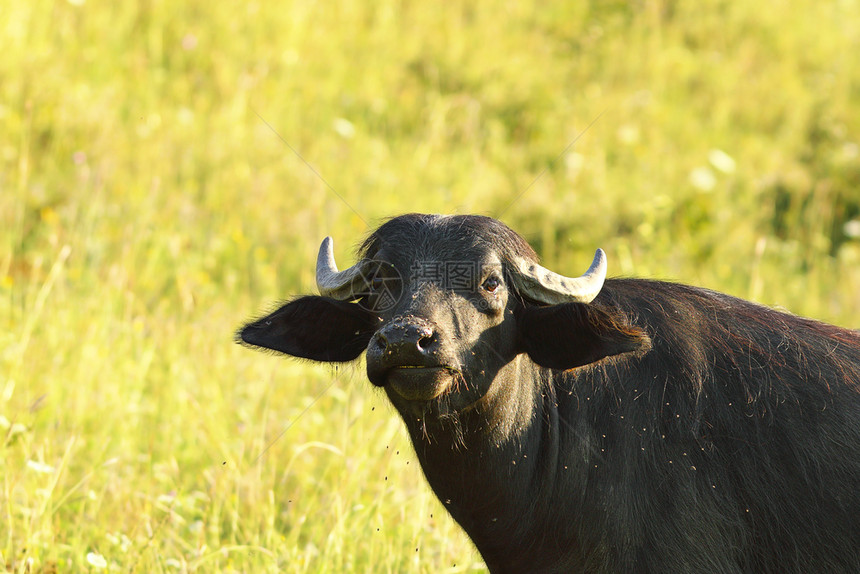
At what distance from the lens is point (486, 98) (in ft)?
36.4

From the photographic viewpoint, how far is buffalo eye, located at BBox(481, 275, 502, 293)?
11.5 ft

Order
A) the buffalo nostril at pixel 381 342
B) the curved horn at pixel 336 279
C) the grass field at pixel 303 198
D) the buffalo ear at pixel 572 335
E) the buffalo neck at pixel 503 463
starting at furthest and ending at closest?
the grass field at pixel 303 198 → the curved horn at pixel 336 279 → the buffalo neck at pixel 503 463 → the buffalo ear at pixel 572 335 → the buffalo nostril at pixel 381 342

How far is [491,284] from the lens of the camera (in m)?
3.50

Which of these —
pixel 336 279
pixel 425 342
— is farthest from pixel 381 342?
pixel 336 279

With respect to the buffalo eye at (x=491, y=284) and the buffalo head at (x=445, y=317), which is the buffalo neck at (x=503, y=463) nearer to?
the buffalo head at (x=445, y=317)

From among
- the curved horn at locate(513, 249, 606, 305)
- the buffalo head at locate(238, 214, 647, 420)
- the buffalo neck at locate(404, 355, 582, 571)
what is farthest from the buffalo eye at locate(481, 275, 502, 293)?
the buffalo neck at locate(404, 355, 582, 571)

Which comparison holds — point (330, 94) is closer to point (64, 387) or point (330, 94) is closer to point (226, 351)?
point (226, 351)

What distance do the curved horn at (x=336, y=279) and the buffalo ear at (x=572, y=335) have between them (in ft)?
2.13

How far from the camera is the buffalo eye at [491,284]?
11.5 feet

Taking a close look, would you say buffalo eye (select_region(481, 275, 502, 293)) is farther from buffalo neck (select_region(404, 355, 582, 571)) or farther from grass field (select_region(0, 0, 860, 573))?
grass field (select_region(0, 0, 860, 573))

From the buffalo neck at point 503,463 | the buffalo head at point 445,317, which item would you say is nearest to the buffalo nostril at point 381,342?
the buffalo head at point 445,317

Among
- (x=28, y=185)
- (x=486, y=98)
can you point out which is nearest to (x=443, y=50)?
(x=486, y=98)

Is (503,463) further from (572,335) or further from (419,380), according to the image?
(419,380)

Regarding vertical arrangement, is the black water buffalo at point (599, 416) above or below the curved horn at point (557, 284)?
below
